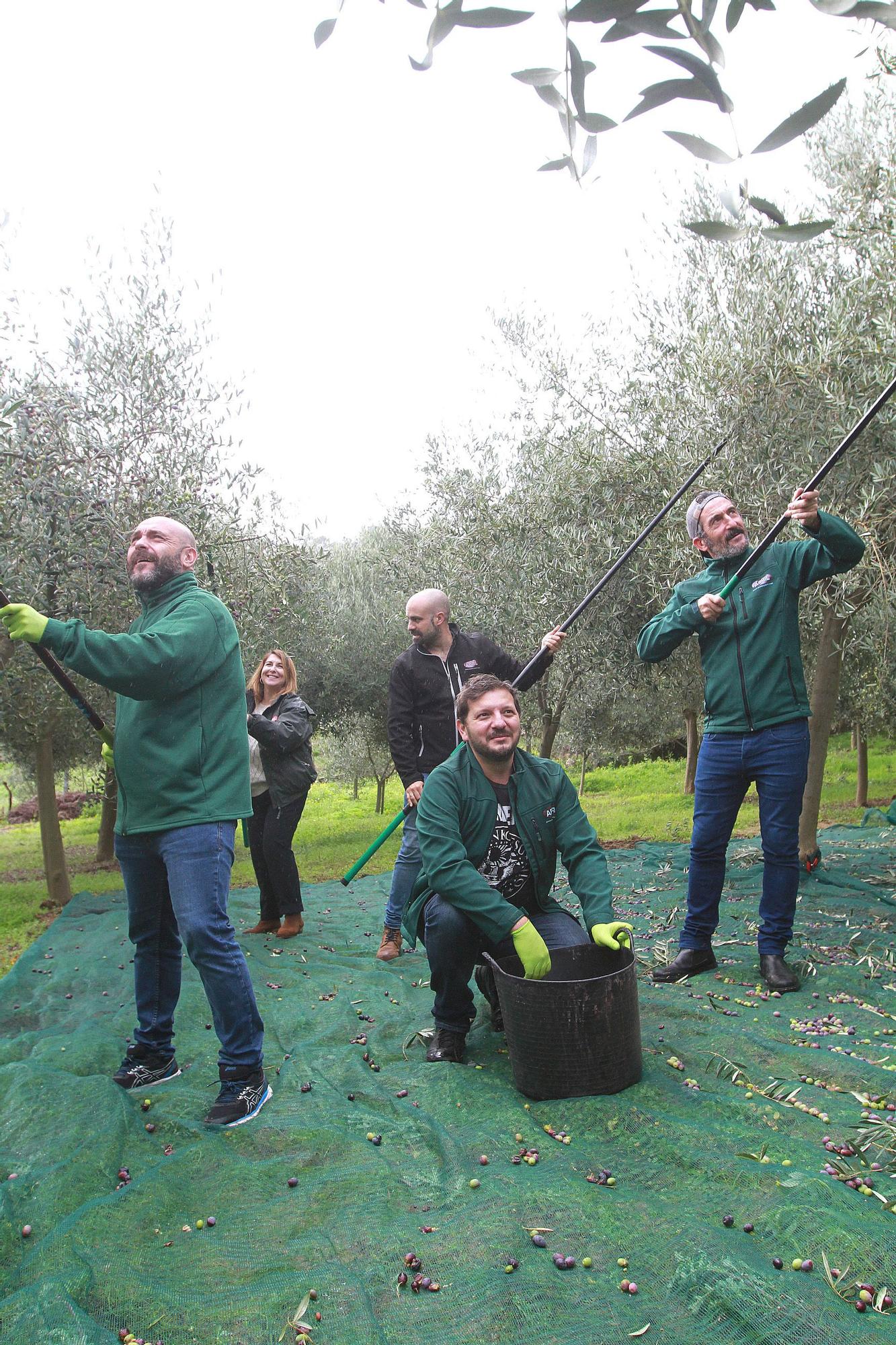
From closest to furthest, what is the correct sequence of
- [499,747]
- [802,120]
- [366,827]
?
[802,120] < [499,747] < [366,827]

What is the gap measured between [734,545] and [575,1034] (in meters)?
2.93

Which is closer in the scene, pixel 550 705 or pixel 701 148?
pixel 701 148

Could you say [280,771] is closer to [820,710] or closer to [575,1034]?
[575,1034]

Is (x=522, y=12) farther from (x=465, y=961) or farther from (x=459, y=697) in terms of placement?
(x=465, y=961)

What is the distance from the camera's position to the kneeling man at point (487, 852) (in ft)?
12.8

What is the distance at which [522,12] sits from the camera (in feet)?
4.53

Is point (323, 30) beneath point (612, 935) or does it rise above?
above

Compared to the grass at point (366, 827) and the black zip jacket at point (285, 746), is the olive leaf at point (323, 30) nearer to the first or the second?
the black zip jacket at point (285, 746)

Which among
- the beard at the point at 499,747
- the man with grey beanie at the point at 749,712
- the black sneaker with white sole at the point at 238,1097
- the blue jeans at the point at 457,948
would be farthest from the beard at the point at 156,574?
the man with grey beanie at the point at 749,712

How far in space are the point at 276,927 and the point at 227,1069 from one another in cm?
371

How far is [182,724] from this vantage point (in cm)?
373

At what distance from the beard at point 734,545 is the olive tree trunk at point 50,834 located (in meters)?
7.59

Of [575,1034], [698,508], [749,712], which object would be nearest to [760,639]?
[749,712]

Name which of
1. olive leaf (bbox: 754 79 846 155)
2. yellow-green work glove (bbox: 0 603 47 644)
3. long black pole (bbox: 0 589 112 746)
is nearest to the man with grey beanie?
long black pole (bbox: 0 589 112 746)
